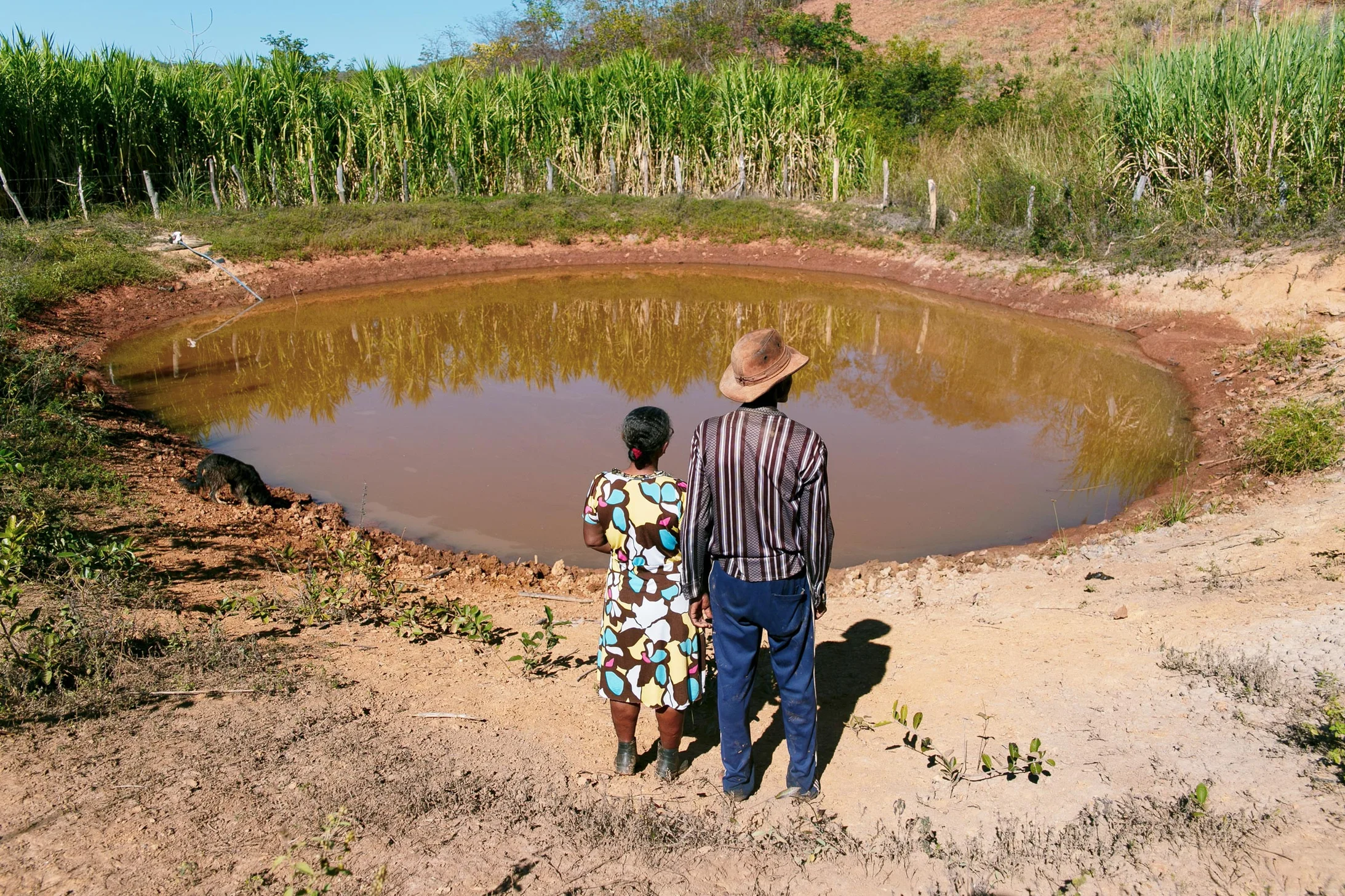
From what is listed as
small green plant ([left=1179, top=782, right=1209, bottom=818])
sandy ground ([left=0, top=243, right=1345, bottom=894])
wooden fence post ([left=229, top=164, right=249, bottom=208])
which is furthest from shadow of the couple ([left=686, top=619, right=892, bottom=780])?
wooden fence post ([left=229, top=164, right=249, bottom=208])

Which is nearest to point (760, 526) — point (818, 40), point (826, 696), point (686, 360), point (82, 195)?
point (826, 696)

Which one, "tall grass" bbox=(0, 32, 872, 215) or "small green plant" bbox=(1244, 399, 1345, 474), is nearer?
"small green plant" bbox=(1244, 399, 1345, 474)

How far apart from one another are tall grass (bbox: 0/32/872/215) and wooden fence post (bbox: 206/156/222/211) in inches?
9.8

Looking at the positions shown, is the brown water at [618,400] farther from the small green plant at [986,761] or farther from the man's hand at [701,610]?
the man's hand at [701,610]

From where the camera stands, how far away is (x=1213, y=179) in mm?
13227

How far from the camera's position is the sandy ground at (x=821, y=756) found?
2664mm

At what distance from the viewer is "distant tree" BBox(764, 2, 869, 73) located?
28.2 metres

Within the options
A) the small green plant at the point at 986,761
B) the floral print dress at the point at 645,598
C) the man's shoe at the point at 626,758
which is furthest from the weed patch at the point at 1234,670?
the man's shoe at the point at 626,758

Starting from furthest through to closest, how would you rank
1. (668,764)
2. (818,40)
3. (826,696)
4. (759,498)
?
1. (818,40)
2. (826,696)
3. (668,764)
4. (759,498)

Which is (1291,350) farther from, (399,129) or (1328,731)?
(399,129)

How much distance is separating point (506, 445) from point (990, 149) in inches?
469

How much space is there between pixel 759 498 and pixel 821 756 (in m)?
1.22

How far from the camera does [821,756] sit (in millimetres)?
3496

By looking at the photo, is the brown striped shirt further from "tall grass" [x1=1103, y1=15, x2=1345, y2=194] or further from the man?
"tall grass" [x1=1103, y1=15, x2=1345, y2=194]
